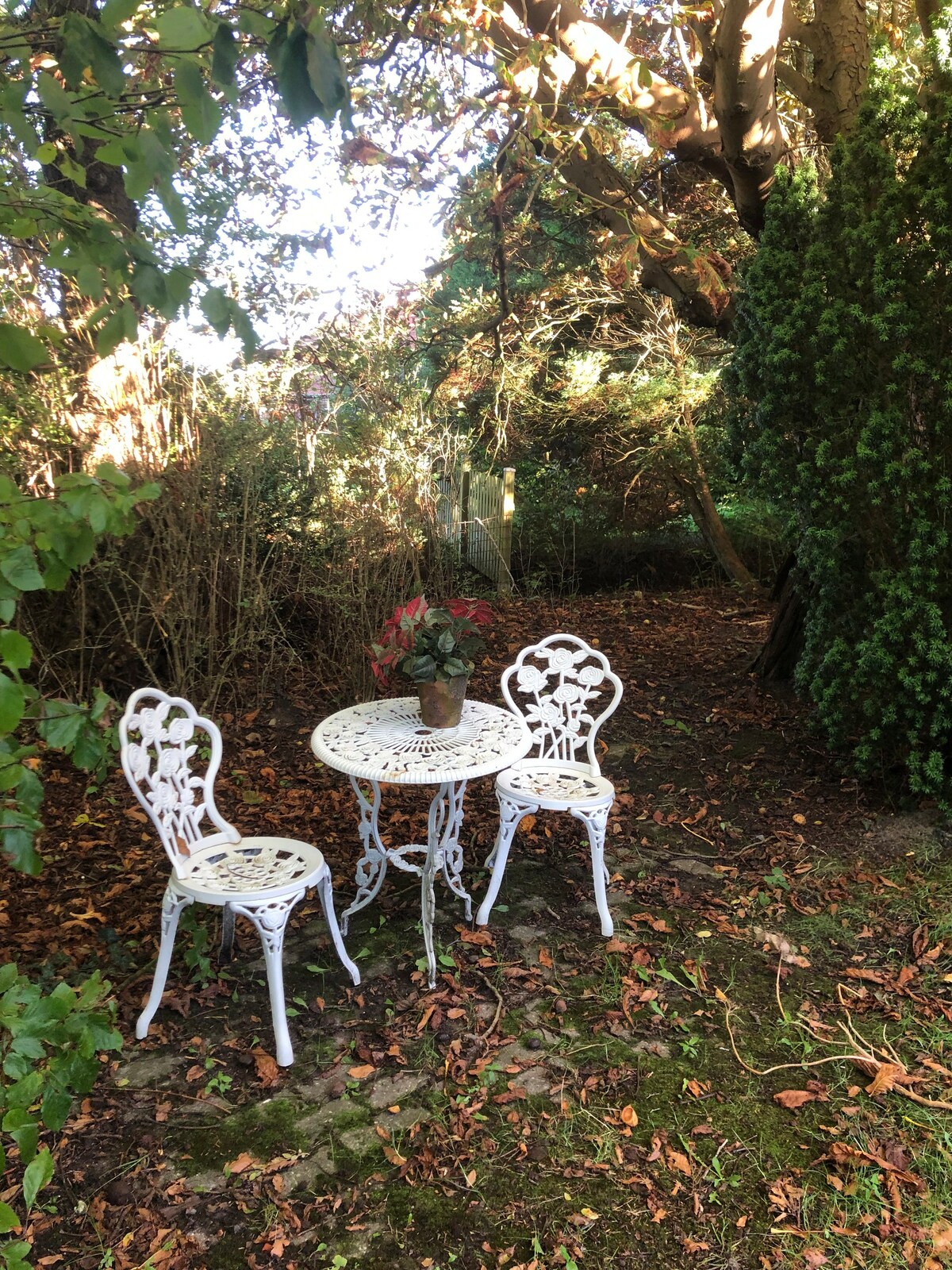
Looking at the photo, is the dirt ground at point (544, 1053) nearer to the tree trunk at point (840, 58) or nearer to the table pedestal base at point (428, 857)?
the table pedestal base at point (428, 857)

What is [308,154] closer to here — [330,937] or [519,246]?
[519,246]

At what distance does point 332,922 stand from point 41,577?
1989mm

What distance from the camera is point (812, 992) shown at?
303 cm

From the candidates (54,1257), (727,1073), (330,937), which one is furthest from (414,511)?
(54,1257)

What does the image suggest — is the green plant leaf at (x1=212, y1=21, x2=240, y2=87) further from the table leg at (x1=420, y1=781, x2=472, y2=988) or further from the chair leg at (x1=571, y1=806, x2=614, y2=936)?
the chair leg at (x1=571, y1=806, x2=614, y2=936)

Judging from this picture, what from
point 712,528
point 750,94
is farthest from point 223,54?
point 712,528

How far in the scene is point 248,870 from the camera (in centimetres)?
286

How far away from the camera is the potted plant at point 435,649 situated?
10.3 feet

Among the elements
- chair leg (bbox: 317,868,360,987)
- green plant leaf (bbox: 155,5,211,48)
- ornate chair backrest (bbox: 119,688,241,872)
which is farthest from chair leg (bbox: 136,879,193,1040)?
green plant leaf (bbox: 155,5,211,48)

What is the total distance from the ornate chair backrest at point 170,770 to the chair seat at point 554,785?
1100 mm

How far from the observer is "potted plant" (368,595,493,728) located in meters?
3.13

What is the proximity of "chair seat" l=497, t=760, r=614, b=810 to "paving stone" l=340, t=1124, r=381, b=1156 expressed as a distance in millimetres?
1257

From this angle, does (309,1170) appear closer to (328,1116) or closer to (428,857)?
(328,1116)

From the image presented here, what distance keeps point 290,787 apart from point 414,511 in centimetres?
217
